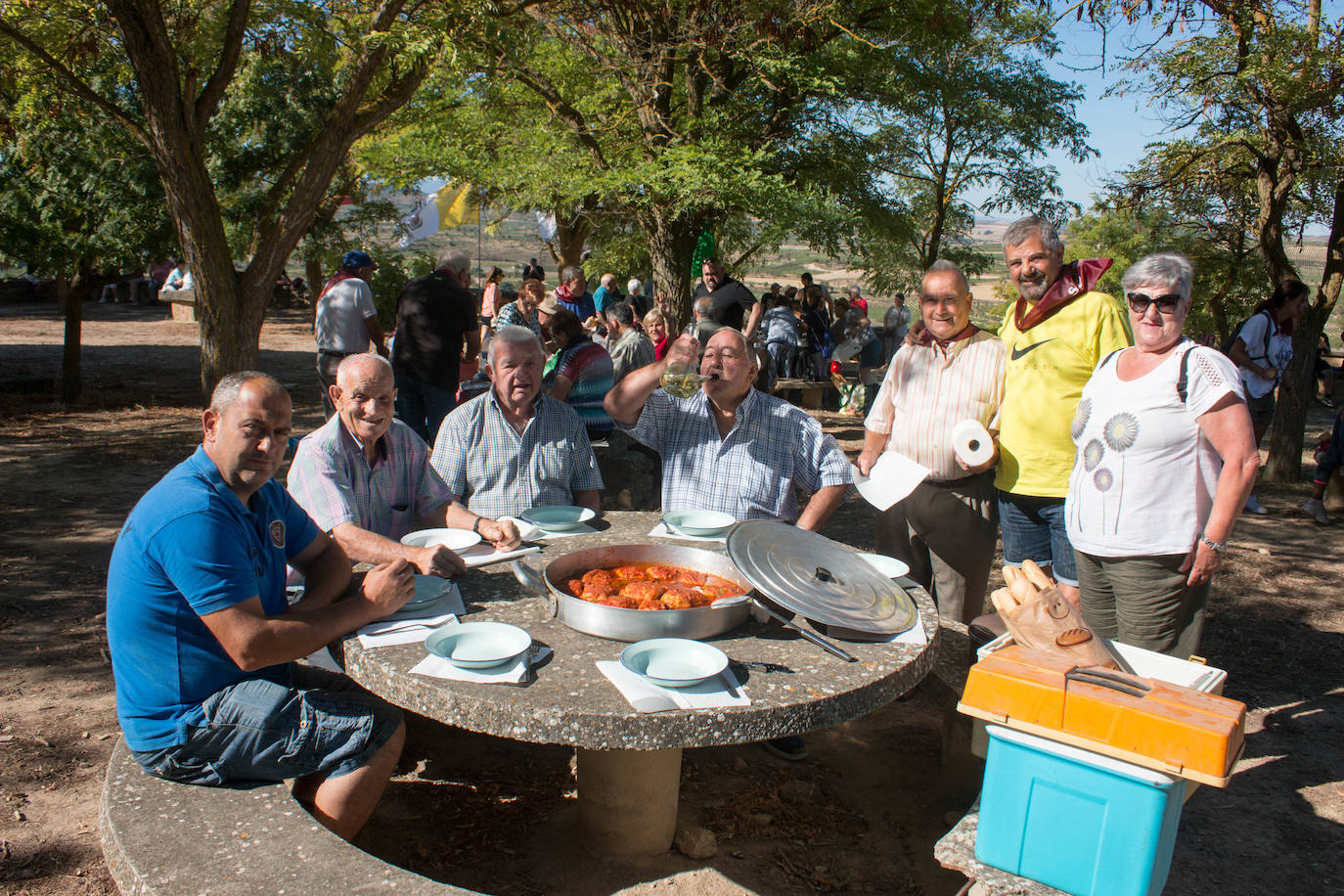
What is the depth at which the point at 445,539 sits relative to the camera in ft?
10.2

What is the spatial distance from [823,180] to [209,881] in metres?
9.83

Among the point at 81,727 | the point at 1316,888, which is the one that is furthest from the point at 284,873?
the point at 1316,888

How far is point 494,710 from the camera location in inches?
81.2

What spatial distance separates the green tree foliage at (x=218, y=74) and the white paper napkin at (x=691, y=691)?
5.12 metres

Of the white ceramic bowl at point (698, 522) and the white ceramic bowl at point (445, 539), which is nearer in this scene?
the white ceramic bowl at point (445, 539)

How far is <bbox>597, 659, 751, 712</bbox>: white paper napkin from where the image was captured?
6.87ft

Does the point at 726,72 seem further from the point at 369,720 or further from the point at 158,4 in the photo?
the point at 369,720

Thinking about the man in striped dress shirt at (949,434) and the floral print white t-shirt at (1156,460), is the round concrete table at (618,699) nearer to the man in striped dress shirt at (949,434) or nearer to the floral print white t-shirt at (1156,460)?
the floral print white t-shirt at (1156,460)

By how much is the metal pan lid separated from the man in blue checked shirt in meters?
0.70

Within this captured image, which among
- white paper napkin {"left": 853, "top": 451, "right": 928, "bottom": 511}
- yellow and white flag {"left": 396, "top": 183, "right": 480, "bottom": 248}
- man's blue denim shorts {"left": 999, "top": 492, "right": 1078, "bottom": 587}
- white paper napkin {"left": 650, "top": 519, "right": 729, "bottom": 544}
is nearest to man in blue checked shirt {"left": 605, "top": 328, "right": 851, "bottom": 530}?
white paper napkin {"left": 853, "top": 451, "right": 928, "bottom": 511}

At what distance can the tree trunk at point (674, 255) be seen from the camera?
1025 cm

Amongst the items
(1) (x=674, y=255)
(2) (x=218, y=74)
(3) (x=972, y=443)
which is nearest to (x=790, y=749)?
(3) (x=972, y=443)

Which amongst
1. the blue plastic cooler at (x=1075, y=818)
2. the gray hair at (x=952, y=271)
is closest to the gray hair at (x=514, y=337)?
the gray hair at (x=952, y=271)

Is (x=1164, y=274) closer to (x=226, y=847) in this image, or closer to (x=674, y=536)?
(x=674, y=536)
